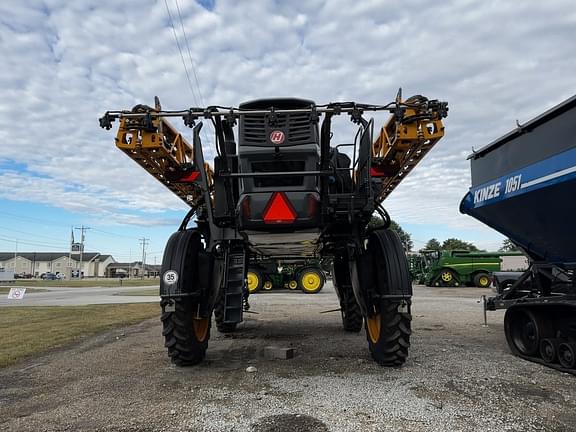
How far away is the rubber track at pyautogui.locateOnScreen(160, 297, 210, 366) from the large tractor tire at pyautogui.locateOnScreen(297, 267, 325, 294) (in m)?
16.9

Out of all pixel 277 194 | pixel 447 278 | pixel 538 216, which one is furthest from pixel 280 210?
pixel 447 278

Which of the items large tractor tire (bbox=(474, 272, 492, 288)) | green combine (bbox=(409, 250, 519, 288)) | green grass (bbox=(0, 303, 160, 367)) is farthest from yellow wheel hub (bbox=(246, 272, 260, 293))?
large tractor tire (bbox=(474, 272, 492, 288))

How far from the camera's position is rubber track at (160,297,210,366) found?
516 centimetres

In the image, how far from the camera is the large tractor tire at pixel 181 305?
16.8 ft

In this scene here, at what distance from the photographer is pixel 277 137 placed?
4629mm

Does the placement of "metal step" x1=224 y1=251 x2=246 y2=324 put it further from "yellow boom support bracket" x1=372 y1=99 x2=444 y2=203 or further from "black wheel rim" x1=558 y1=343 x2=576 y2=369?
"black wheel rim" x1=558 y1=343 x2=576 y2=369

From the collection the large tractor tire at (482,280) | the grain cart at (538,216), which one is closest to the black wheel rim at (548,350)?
the grain cart at (538,216)

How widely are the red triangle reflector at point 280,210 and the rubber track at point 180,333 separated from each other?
4.90 feet

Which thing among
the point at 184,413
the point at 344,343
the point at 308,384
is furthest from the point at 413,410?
the point at 344,343

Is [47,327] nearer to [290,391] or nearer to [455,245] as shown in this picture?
[290,391]

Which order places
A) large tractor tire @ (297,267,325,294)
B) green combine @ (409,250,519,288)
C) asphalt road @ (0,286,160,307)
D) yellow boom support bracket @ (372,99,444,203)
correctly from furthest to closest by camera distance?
green combine @ (409,250,519,288) < large tractor tire @ (297,267,325,294) < asphalt road @ (0,286,160,307) < yellow boom support bracket @ (372,99,444,203)

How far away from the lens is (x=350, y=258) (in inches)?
228

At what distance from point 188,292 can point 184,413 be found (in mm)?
1779

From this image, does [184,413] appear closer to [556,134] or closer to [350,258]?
[350,258]
